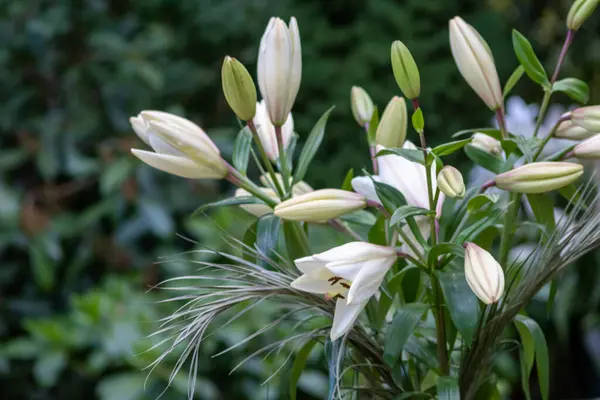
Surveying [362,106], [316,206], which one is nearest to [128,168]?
[362,106]

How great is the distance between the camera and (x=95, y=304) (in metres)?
1.29

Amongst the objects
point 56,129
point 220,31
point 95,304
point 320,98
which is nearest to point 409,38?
point 320,98

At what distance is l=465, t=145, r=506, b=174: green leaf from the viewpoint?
1.60ft

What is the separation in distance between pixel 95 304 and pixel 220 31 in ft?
2.54

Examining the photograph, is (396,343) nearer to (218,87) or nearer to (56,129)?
(56,129)

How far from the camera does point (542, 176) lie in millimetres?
437

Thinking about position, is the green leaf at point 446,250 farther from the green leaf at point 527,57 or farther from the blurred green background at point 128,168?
the blurred green background at point 128,168

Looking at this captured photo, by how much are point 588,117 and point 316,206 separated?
168mm

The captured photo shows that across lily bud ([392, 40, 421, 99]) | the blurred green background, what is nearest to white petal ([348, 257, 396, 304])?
lily bud ([392, 40, 421, 99])

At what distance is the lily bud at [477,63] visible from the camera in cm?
50

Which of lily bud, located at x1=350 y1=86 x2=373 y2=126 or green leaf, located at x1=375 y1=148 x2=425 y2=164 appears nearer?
green leaf, located at x1=375 y1=148 x2=425 y2=164

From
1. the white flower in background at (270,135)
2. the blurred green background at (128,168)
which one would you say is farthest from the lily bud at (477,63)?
the blurred green background at (128,168)

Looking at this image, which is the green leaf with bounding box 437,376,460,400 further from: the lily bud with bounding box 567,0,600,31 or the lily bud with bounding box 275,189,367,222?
the lily bud with bounding box 567,0,600,31

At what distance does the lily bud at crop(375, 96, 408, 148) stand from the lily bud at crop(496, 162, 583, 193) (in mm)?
83
